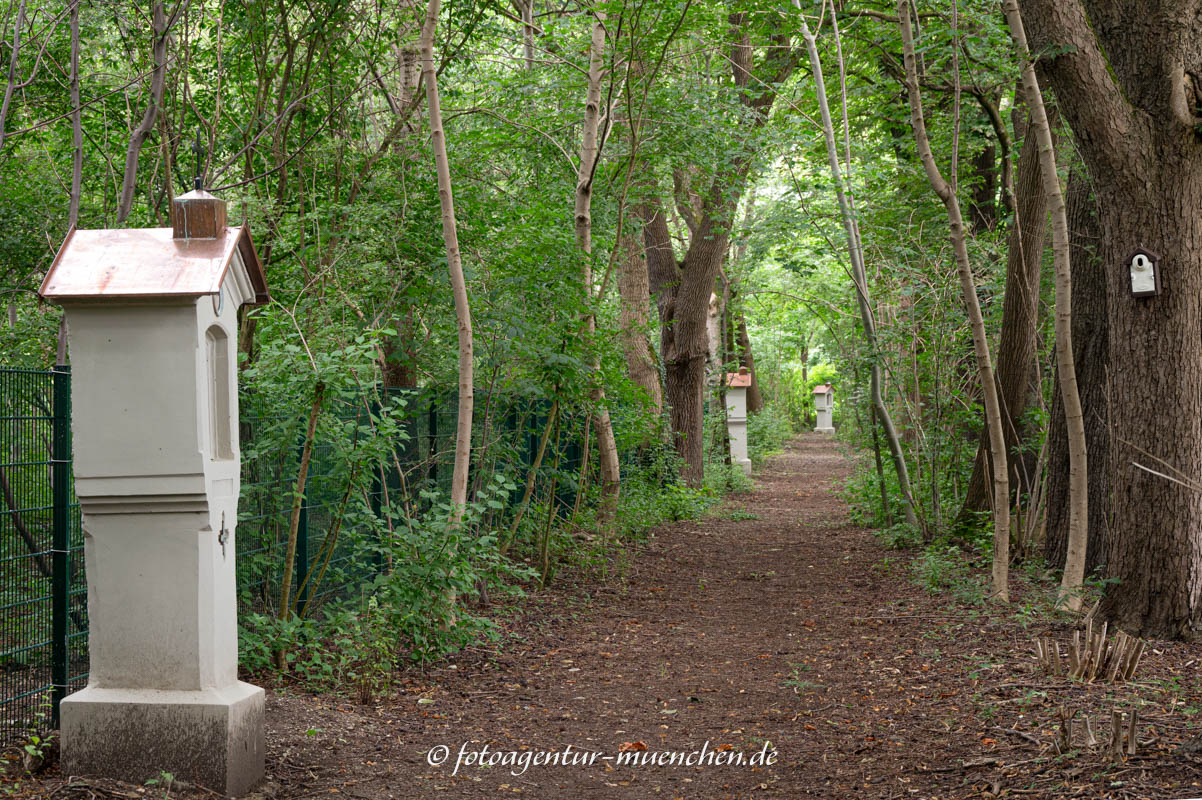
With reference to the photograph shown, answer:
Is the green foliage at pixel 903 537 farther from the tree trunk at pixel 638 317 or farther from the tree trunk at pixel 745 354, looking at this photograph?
the tree trunk at pixel 745 354

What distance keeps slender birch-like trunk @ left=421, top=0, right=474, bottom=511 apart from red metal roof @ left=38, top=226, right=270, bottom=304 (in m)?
2.35

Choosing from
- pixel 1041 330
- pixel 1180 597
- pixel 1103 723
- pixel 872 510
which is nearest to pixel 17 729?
pixel 1103 723

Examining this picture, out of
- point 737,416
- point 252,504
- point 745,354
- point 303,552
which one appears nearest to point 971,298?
point 303,552

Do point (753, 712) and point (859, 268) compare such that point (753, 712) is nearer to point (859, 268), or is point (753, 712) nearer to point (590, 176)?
point (590, 176)

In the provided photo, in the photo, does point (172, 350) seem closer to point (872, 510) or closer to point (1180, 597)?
point (1180, 597)

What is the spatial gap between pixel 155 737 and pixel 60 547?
1.16m

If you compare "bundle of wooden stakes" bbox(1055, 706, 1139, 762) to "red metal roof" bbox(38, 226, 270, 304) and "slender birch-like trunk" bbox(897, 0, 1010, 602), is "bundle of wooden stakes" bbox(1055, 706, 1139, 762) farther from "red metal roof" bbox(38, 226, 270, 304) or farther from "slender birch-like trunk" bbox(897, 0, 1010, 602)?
"red metal roof" bbox(38, 226, 270, 304)

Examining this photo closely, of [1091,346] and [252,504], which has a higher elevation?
[1091,346]

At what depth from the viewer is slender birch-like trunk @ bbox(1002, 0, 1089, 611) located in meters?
7.06

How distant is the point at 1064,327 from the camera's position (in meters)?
7.05

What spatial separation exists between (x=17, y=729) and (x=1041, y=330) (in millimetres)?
9599

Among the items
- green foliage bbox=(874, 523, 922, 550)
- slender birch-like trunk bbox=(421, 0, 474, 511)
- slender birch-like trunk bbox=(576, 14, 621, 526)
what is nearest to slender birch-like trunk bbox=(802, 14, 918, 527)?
green foliage bbox=(874, 523, 922, 550)

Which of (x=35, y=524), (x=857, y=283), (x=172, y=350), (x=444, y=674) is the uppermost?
(x=857, y=283)

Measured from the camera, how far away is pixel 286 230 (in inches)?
358
